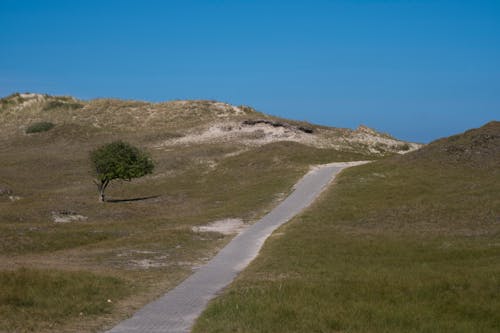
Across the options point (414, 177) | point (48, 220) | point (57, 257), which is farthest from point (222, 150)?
point (57, 257)

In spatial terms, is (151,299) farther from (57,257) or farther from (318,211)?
(318,211)

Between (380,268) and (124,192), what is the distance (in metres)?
47.3

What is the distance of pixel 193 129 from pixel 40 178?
33.4 m

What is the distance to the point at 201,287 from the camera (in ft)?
60.4

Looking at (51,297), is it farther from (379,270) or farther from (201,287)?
(379,270)

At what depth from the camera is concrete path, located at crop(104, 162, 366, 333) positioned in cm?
1364

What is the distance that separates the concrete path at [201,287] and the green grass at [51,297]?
1.37 m

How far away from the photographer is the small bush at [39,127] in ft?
372

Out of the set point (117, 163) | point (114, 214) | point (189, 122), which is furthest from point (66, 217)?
point (189, 122)

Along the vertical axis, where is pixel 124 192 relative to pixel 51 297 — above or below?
above

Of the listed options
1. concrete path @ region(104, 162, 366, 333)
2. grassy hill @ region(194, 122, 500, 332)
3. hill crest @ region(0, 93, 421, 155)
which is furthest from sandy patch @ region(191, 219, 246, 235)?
hill crest @ region(0, 93, 421, 155)

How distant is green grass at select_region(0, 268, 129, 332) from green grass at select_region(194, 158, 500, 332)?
10.9ft

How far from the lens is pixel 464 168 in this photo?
53.1m

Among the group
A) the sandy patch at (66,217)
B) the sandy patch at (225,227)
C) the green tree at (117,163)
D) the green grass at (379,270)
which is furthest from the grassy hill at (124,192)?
the green grass at (379,270)
